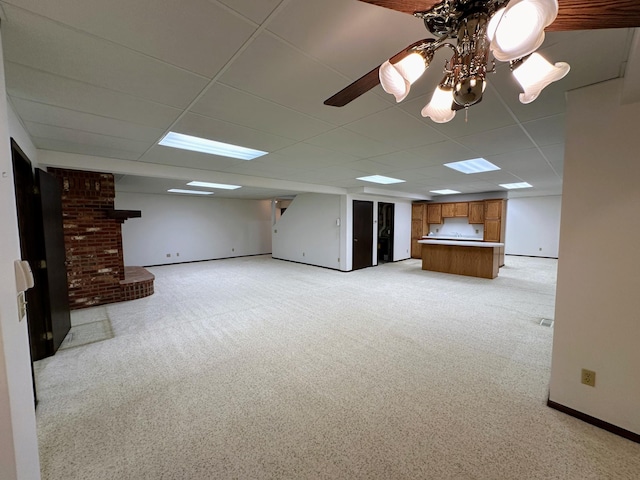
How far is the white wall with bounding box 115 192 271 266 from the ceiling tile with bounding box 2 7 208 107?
7138mm

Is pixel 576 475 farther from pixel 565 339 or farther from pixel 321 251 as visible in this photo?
pixel 321 251

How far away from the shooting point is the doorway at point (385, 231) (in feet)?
28.9

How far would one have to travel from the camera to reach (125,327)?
11.2 ft

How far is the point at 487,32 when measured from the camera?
2.78 ft

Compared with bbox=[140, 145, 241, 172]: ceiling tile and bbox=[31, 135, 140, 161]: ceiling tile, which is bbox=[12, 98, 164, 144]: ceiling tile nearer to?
bbox=[140, 145, 241, 172]: ceiling tile

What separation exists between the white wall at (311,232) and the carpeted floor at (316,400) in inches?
143

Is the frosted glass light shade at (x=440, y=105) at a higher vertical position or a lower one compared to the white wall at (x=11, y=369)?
higher

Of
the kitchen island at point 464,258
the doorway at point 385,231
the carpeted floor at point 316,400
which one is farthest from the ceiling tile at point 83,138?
the doorway at point 385,231

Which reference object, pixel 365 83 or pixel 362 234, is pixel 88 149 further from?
pixel 362 234

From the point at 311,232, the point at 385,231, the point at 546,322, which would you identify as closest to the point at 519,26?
Result: the point at 546,322

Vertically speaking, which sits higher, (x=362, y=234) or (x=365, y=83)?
(x=365, y=83)

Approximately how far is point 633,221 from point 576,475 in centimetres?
155

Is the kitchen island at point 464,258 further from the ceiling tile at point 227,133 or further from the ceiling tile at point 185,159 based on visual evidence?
the ceiling tile at point 185,159

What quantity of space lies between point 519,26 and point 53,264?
434cm
